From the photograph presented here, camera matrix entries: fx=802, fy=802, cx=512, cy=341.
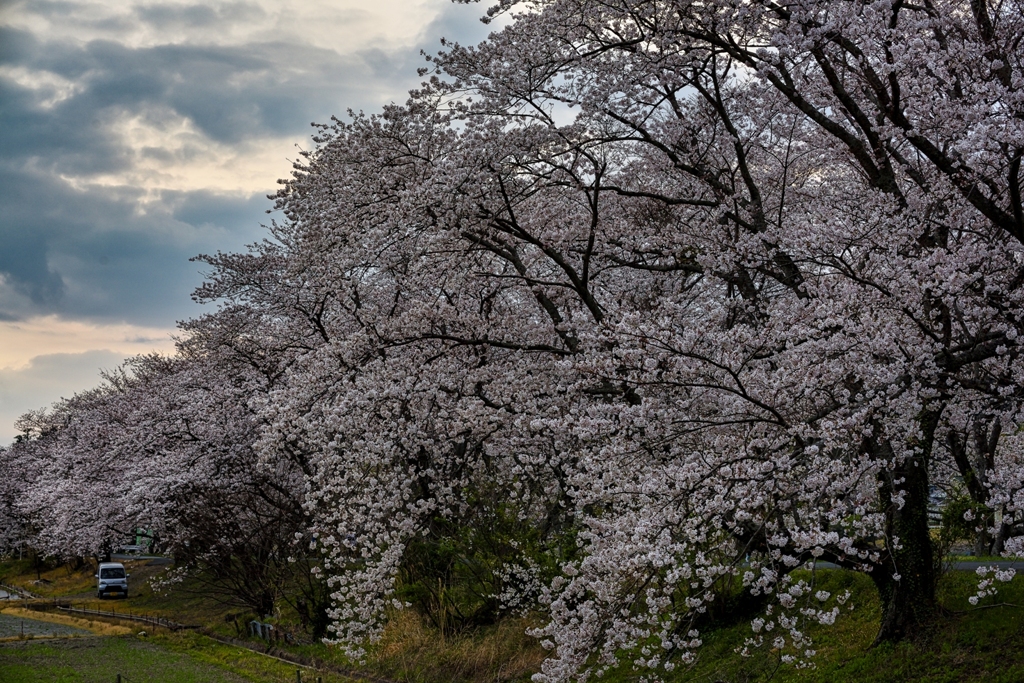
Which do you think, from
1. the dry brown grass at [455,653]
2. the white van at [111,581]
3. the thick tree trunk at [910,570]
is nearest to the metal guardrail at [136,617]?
the white van at [111,581]

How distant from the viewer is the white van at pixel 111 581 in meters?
31.4

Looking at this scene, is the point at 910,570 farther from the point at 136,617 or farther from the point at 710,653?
the point at 136,617

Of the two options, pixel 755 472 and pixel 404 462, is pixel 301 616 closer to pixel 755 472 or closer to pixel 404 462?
pixel 404 462

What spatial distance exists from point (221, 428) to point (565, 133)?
12048mm

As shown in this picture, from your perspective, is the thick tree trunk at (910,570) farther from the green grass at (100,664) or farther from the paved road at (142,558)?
the paved road at (142,558)

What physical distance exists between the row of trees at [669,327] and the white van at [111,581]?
60.3ft

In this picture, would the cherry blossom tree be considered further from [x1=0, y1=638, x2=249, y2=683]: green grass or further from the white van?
the white van

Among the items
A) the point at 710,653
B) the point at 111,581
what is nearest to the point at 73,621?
the point at 111,581

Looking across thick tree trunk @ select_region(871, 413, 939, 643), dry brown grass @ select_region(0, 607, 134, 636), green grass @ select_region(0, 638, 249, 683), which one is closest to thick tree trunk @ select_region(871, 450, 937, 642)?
thick tree trunk @ select_region(871, 413, 939, 643)

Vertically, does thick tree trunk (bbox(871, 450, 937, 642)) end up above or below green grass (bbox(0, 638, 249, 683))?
above

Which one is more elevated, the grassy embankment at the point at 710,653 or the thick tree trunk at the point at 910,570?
the thick tree trunk at the point at 910,570

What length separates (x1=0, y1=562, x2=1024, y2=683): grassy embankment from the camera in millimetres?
7691

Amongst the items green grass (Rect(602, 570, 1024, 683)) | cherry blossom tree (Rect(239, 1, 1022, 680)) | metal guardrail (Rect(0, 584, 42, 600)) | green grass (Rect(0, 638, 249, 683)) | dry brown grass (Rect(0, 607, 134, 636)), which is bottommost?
metal guardrail (Rect(0, 584, 42, 600))

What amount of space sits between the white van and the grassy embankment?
11735 mm
